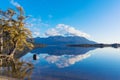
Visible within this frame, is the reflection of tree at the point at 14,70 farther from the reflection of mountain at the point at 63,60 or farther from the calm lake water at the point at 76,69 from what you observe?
the reflection of mountain at the point at 63,60

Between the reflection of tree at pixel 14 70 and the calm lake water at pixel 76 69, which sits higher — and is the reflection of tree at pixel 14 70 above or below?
above

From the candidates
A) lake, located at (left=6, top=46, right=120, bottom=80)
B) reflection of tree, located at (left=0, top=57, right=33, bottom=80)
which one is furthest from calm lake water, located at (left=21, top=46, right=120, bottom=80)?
reflection of tree, located at (left=0, top=57, right=33, bottom=80)

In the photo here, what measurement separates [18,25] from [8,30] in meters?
2.44

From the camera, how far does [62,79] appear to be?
32969 mm

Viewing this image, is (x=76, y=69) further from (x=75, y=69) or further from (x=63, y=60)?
(x=63, y=60)

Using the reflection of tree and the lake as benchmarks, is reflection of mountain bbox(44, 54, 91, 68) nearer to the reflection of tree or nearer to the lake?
the lake

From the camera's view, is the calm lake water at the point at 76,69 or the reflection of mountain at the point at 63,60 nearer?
the calm lake water at the point at 76,69

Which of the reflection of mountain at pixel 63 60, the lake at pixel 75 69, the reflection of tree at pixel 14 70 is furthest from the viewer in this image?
the reflection of mountain at pixel 63 60

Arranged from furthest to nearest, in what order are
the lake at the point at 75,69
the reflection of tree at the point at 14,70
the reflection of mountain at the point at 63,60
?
1. the reflection of mountain at the point at 63,60
2. the lake at the point at 75,69
3. the reflection of tree at the point at 14,70

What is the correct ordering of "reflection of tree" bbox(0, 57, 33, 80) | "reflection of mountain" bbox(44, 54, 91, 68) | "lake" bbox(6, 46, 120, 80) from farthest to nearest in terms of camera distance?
"reflection of mountain" bbox(44, 54, 91, 68), "lake" bbox(6, 46, 120, 80), "reflection of tree" bbox(0, 57, 33, 80)

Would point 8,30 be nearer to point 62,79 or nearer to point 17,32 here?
point 17,32

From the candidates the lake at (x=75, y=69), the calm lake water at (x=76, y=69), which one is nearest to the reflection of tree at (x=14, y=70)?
the lake at (x=75, y=69)

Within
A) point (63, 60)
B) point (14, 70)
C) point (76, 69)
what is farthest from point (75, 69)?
point (63, 60)

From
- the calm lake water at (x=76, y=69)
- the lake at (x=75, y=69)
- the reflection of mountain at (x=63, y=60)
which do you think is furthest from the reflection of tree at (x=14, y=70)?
the reflection of mountain at (x=63, y=60)
